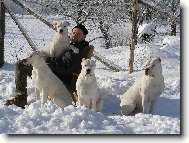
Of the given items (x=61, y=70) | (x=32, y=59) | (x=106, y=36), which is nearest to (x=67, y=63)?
(x=61, y=70)

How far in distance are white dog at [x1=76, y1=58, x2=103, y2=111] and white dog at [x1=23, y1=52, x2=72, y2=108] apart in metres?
0.61

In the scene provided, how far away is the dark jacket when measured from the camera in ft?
27.2

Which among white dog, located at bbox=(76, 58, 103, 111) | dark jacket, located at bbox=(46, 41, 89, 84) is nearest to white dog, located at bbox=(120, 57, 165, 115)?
white dog, located at bbox=(76, 58, 103, 111)

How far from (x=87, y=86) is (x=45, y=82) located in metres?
0.83

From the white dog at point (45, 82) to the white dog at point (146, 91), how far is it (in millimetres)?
1109

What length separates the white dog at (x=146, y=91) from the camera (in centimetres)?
762

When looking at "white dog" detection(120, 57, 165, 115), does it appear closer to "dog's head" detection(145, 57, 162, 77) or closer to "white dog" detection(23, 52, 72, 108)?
"dog's head" detection(145, 57, 162, 77)

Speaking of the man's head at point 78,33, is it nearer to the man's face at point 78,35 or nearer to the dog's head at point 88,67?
the man's face at point 78,35

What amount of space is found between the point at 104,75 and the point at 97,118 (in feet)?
15.4

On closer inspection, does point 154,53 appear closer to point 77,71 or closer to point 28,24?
point 77,71

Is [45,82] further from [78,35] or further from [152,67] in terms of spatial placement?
[152,67]

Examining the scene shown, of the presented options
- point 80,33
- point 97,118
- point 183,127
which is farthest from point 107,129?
point 80,33

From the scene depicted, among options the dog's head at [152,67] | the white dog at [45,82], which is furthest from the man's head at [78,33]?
the dog's head at [152,67]

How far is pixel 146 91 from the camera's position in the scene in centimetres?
768
